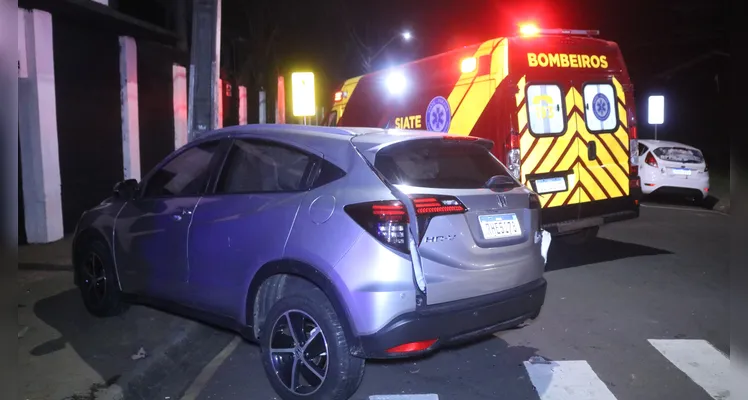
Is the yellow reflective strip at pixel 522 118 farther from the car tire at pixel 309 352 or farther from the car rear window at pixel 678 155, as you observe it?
the car rear window at pixel 678 155

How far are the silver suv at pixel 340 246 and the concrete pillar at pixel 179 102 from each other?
8742mm

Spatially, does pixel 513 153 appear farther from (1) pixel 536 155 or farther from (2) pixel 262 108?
(2) pixel 262 108

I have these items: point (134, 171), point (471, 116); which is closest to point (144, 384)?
point (471, 116)

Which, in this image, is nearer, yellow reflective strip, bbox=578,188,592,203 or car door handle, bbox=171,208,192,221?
car door handle, bbox=171,208,192,221

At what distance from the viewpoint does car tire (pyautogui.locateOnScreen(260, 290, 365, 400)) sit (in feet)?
11.8

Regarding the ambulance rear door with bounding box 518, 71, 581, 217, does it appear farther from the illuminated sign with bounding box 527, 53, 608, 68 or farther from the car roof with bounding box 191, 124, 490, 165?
the car roof with bounding box 191, 124, 490, 165

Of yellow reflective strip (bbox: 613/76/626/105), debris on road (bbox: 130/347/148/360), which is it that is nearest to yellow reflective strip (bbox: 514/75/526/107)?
yellow reflective strip (bbox: 613/76/626/105)

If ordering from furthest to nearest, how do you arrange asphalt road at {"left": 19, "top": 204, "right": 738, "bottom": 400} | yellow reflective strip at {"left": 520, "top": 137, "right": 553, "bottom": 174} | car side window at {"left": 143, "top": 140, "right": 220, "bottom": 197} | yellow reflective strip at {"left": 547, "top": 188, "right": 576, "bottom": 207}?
1. yellow reflective strip at {"left": 547, "top": 188, "right": 576, "bottom": 207}
2. yellow reflective strip at {"left": 520, "top": 137, "right": 553, "bottom": 174}
3. car side window at {"left": 143, "top": 140, "right": 220, "bottom": 197}
4. asphalt road at {"left": 19, "top": 204, "right": 738, "bottom": 400}

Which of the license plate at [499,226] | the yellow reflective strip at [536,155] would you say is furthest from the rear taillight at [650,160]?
the license plate at [499,226]

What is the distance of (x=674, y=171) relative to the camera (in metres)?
13.4

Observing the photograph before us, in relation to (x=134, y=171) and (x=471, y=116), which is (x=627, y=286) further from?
(x=134, y=171)

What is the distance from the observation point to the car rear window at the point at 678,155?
1342 centimetres

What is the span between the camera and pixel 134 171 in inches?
438

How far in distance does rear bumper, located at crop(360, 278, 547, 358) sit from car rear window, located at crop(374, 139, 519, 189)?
28.9 inches
